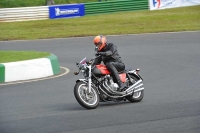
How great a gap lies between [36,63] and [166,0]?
25.1 metres

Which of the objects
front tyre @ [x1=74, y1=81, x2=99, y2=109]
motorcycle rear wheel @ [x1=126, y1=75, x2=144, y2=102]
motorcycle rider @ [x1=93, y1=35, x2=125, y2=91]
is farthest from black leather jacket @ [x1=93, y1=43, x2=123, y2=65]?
front tyre @ [x1=74, y1=81, x2=99, y2=109]

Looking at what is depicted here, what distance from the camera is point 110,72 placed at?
10.7 m

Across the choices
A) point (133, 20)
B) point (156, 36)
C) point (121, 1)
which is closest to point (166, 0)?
point (121, 1)

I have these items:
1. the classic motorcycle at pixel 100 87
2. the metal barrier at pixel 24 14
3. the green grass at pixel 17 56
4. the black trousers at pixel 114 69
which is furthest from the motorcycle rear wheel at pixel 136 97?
the metal barrier at pixel 24 14

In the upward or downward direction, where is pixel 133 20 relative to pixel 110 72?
downward

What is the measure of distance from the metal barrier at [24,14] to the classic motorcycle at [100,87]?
24186mm

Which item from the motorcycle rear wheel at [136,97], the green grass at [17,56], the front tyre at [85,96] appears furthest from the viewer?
the green grass at [17,56]

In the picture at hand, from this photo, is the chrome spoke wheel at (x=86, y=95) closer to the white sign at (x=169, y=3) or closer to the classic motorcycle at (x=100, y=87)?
the classic motorcycle at (x=100, y=87)

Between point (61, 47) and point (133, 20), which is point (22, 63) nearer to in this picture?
point (61, 47)

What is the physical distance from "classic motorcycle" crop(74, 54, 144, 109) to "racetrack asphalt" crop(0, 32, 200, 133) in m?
0.17

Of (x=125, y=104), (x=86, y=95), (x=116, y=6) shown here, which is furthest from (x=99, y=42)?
(x=116, y=6)

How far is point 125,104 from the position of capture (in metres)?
10.9

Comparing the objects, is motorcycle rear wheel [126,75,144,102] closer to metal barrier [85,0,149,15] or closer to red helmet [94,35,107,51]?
red helmet [94,35,107,51]

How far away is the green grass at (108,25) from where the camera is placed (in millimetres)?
27875
